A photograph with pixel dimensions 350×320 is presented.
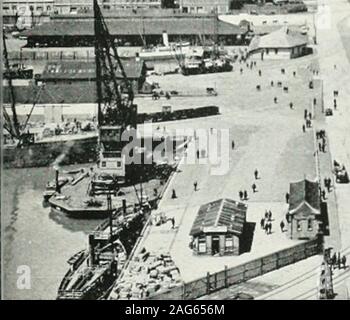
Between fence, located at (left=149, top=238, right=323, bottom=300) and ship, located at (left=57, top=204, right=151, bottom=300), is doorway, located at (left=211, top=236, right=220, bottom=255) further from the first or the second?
ship, located at (left=57, top=204, right=151, bottom=300)

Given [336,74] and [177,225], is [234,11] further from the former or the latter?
[177,225]

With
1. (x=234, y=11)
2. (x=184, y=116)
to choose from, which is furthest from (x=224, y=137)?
(x=234, y=11)

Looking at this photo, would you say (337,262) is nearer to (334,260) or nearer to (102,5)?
(334,260)

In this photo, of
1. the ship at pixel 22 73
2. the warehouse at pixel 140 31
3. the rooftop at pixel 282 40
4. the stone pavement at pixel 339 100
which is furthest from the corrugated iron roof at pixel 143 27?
the stone pavement at pixel 339 100

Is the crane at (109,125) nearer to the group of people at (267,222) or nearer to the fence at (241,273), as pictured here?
the group of people at (267,222)

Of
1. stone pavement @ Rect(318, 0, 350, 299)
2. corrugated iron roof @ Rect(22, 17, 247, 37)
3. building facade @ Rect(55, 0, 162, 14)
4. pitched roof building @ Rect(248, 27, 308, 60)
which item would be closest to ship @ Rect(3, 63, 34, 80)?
corrugated iron roof @ Rect(22, 17, 247, 37)

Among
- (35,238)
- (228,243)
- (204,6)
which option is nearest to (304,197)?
(228,243)
